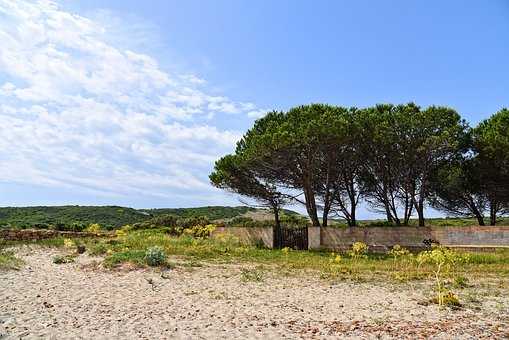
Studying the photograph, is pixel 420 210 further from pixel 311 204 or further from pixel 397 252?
pixel 397 252

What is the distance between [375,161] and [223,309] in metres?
23.1

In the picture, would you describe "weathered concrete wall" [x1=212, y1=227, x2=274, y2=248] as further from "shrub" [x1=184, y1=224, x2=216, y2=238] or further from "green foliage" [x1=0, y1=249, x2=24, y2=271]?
"green foliage" [x1=0, y1=249, x2=24, y2=271]

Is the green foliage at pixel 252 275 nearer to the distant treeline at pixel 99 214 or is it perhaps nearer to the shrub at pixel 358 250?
the shrub at pixel 358 250

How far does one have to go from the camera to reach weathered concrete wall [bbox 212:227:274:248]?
2819 centimetres

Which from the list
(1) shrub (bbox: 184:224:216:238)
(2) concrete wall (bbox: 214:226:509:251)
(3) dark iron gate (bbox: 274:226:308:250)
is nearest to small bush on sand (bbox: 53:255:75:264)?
(1) shrub (bbox: 184:224:216:238)

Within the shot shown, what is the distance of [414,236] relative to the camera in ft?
84.1

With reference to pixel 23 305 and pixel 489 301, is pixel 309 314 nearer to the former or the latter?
pixel 489 301

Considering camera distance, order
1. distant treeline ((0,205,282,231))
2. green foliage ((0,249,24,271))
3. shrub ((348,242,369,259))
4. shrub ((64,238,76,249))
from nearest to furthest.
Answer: green foliage ((0,249,24,271)) < shrub ((348,242,369,259)) < shrub ((64,238,76,249)) < distant treeline ((0,205,282,231))

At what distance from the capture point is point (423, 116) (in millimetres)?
28297

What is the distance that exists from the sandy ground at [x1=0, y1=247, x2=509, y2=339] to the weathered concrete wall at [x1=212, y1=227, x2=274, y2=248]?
46.6ft

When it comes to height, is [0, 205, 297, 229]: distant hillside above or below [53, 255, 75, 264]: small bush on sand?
above

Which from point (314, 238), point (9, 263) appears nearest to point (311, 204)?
point (314, 238)

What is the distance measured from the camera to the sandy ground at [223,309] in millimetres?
7684

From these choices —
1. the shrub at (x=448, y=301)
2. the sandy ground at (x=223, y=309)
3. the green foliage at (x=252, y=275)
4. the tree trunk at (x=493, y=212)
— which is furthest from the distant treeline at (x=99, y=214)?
the shrub at (x=448, y=301)
